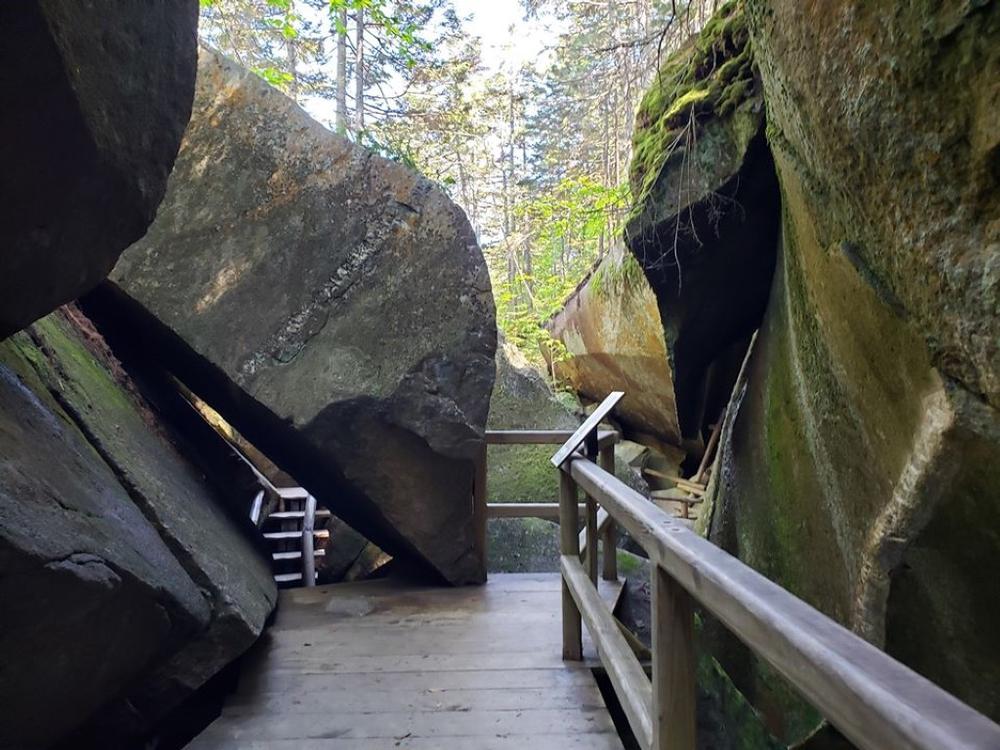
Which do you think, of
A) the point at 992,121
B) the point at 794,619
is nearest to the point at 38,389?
the point at 794,619

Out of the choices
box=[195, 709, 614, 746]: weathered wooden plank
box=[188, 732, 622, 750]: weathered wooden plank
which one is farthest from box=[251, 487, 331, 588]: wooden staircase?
box=[188, 732, 622, 750]: weathered wooden plank

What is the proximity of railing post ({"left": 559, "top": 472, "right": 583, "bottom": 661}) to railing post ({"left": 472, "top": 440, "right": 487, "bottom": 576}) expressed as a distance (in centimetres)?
127

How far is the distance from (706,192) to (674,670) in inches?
103

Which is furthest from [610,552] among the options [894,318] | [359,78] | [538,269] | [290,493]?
[538,269]

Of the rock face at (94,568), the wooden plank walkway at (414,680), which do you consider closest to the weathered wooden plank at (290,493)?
the wooden plank walkway at (414,680)

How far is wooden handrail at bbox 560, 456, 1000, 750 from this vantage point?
2.70 ft

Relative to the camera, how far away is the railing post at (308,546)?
6452 mm

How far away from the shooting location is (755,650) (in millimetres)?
1366

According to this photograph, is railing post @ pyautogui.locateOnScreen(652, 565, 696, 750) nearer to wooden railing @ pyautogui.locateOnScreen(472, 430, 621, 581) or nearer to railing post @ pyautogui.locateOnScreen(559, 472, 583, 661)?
railing post @ pyautogui.locateOnScreen(559, 472, 583, 661)

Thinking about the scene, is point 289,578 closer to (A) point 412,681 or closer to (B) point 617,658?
(A) point 412,681

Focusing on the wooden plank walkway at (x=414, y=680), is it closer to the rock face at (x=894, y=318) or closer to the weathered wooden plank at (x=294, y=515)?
the rock face at (x=894, y=318)

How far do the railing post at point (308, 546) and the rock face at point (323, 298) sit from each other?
2210 millimetres

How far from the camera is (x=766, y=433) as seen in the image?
12.8 ft

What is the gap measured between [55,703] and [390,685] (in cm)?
161
